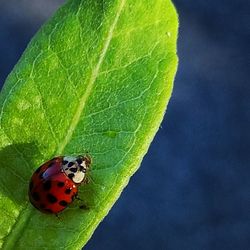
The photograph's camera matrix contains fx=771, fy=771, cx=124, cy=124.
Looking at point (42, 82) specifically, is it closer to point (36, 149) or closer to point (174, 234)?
point (36, 149)

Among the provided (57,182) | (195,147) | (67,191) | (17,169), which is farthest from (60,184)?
(195,147)

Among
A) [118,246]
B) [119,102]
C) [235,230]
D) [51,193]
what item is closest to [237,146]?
[235,230]

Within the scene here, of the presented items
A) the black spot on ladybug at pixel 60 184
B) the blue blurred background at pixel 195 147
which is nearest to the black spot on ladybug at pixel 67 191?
the black spot on ladybug at pixel 60 184

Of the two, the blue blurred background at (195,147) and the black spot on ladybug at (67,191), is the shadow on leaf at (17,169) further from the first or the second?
the blue blurred background at (195,147)

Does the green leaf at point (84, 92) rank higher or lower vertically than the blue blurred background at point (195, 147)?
higher

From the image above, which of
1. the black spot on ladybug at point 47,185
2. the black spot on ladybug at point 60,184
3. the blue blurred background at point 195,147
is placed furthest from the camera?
the blue blurred background at point 195,147

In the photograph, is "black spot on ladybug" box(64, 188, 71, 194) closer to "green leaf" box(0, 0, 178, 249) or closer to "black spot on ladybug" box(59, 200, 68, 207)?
"black spot on ladybug" box(59, 200, 68, 207)

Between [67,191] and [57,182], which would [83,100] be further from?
[57,182]

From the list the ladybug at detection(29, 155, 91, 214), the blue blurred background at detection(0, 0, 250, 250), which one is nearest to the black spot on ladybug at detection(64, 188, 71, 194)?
the ladybug at detection(29, 155, 91, 214)
